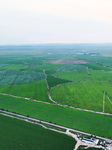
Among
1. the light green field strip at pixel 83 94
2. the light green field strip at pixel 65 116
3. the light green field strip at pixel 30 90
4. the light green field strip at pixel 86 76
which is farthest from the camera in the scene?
the light green field strip at pixel 86 76

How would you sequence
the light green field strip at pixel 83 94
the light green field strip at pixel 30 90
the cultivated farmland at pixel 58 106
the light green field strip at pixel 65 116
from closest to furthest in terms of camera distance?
the cultivated farmland at pixel 58 106 < the light green field strip at pixel 65 116 < the light green field strip at pixel 83 94 < the light green field strip at pixel 30 90

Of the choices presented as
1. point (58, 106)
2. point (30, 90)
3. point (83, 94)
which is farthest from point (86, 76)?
point (58, 106)

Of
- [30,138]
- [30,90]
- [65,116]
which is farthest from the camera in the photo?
[30,90]

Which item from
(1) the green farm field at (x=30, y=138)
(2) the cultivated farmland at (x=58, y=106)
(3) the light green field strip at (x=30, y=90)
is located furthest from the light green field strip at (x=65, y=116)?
(3) the light green field strip at (x=30, y=90)

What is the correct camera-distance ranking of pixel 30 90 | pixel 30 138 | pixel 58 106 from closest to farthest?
pixel 30 138 < pixel 58 106 < pixel 30 90

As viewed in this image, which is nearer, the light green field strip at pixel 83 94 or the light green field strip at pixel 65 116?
the light green field strip at pixel 65 116

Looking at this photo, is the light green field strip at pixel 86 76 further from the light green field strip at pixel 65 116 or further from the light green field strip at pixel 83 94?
the light green field strip at pixel 65 116

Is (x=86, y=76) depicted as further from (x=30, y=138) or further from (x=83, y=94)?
(x=30, y=138)
